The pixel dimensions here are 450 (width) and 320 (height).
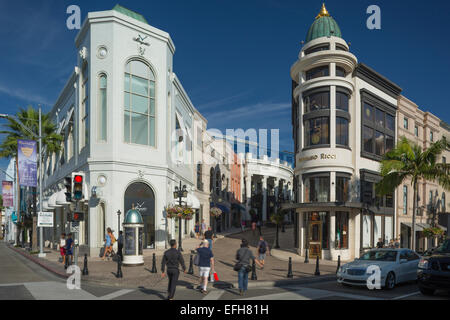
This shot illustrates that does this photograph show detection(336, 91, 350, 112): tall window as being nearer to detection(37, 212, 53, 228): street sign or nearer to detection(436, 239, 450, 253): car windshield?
detection(436, 239, 450, 253): car windshield

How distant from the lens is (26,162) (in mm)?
27078

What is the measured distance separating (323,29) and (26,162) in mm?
22404

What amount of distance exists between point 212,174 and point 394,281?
3602 centimetres

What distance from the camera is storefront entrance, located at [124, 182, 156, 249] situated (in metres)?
26.8

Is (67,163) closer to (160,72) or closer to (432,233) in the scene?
(160,72)

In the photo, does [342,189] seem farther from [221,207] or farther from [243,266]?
[221,207]

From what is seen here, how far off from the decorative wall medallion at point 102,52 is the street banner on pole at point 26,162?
25.2 ft

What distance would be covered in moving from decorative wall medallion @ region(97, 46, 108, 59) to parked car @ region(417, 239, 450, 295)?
873 inches

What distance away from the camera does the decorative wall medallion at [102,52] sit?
26250 mm

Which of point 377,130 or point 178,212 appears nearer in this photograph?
point 178,212

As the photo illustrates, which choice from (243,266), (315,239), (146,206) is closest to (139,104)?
(146,206)

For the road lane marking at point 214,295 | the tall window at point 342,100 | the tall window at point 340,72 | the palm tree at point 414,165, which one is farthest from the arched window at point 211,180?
the road lane marking at point 214,295

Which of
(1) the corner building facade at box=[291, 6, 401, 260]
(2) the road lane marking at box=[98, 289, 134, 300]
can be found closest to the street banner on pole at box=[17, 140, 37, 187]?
(2) the road lane marking at box=[98, 289, 134, 300]
